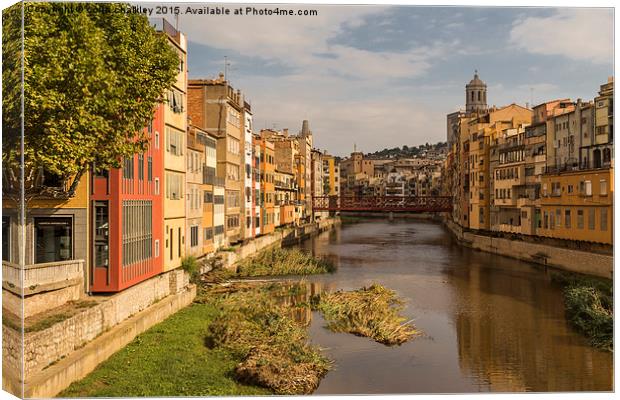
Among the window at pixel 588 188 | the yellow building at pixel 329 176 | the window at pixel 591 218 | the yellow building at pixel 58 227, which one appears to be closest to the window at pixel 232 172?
the window at pixel 588 188

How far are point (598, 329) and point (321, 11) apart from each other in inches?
606

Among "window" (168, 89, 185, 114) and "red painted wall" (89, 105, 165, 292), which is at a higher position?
"window" (168, 89, 185, 114)

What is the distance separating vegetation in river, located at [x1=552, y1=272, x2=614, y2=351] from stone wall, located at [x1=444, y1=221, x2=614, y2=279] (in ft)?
3.40

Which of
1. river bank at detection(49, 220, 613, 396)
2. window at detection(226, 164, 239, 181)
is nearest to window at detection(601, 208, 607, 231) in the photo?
river bank at detection(49, 220, 613, 396)

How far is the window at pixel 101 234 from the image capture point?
19.9m

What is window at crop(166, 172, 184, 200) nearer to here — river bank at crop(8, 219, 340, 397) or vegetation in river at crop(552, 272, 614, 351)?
river bank at crop(8, 219, 340, 397)

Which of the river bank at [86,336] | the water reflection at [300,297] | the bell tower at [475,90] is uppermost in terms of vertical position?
the bell tower at [475,90]

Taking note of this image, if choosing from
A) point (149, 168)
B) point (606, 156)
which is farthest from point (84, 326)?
point (606, 156)

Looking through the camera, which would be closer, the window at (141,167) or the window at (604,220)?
the window at (141,167)

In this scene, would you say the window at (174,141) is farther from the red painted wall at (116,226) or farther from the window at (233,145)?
the window at (233,145)

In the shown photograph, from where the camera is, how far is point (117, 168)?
768 inches

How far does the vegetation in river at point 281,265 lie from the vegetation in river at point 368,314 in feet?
27.0

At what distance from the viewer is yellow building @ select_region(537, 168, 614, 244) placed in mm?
31766

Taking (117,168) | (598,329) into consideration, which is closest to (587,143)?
(598,329)
